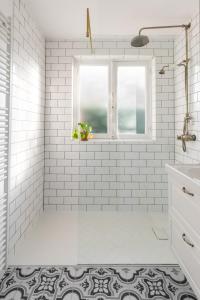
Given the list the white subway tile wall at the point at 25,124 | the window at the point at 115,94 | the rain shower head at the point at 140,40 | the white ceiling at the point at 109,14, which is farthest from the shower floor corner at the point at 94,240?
the white ceiling at the point at 109,14

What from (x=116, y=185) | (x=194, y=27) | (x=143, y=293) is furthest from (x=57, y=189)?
(x=194, y=27)

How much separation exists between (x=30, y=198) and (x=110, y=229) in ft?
3.23

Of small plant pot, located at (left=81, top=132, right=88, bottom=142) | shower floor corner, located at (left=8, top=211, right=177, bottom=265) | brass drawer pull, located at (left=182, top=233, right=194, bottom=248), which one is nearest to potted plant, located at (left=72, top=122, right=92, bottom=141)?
small plant pot, located at (left=81, top=132, right=88, bottom=142)

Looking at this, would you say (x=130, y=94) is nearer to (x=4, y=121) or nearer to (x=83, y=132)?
(x=83, y=132)

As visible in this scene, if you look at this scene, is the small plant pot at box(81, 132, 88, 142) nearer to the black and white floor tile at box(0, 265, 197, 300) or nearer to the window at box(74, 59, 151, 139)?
the window at box(74, 59, 151, 139)

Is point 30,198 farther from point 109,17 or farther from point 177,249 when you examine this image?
point 109,17

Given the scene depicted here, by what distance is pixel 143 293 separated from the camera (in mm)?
1475

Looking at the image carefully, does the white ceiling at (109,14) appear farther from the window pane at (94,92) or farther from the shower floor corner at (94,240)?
the shower floor corner at (94,240)

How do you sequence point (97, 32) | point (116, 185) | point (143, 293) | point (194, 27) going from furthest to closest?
point (116, 185) < point (97, 32) < point (194, 27) < point (143, 293)

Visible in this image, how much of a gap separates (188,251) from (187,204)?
31 cm

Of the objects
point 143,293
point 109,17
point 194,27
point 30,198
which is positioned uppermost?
point 109,17

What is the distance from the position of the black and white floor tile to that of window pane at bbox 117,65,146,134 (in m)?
1.86

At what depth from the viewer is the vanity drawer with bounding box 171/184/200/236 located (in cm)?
126

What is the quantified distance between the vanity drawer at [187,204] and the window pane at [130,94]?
1.51 m
